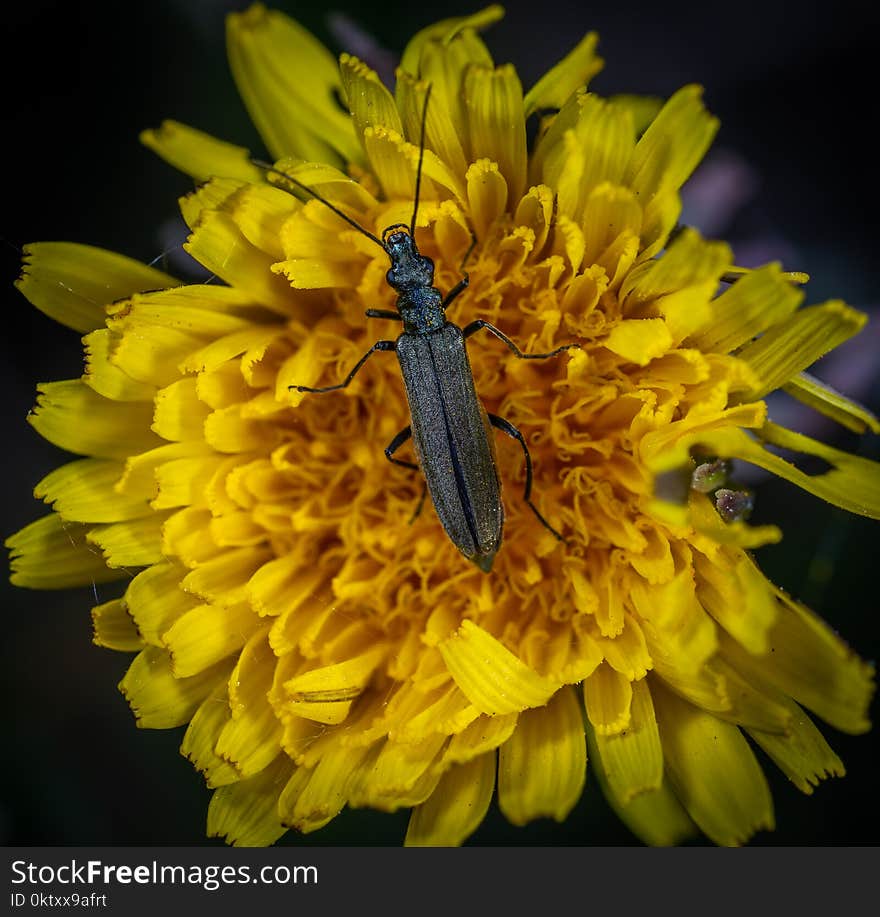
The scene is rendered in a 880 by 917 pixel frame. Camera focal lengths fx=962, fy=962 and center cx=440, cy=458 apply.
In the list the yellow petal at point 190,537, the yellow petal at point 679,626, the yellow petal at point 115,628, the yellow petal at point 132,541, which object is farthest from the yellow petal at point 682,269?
the yellow petal at point 115,628

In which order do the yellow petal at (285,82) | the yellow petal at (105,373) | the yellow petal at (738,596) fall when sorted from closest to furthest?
the yellow petal at (738,596) < the yellow petal at (105,373) < the yellow petal at (285,82)

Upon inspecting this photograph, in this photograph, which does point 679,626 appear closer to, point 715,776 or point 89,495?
point 715,776

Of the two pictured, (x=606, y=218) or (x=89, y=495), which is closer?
(x=606, y=218)

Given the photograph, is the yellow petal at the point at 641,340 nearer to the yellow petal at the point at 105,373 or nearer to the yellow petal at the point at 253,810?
the yellow petal at the point at 105,373

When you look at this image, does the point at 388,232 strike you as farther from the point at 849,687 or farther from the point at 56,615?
the point at 56,615

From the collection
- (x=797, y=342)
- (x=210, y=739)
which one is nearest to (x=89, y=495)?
(x=210, y=739)

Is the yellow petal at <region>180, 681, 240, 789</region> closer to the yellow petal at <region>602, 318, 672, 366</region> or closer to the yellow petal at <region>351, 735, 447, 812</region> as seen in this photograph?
the yellow petal at <region>351, 735, 447, 812</region>
